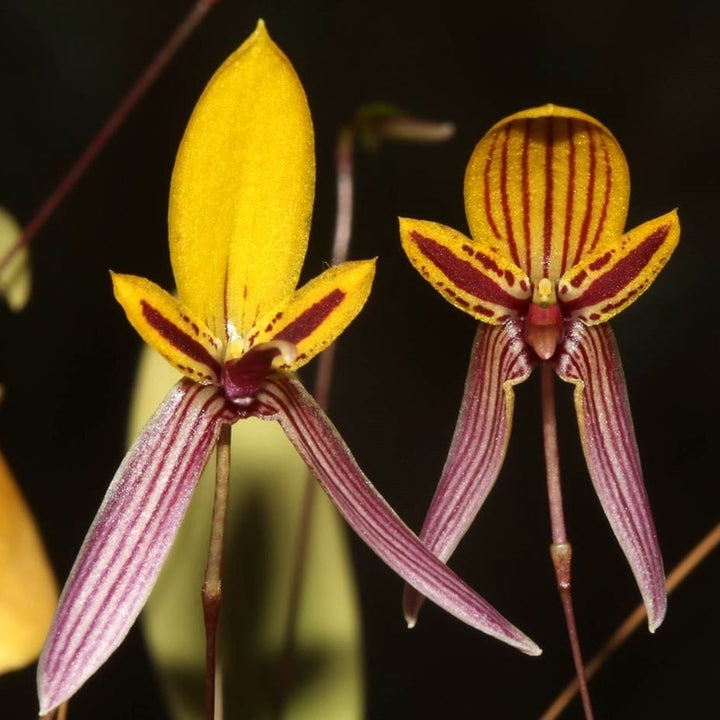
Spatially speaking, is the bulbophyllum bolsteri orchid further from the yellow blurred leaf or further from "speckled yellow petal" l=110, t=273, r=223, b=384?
the yellow blurred leaf

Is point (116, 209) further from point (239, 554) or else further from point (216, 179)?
point (216, 179)

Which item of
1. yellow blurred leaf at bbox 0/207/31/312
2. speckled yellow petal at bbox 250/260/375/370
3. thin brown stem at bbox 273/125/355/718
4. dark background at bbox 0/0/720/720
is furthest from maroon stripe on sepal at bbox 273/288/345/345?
dark background at bbox 0/0/720/720

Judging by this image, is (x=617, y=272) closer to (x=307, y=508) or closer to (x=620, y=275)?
(x=620, y=275)

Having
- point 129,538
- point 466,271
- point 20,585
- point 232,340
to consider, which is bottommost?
point 20,585

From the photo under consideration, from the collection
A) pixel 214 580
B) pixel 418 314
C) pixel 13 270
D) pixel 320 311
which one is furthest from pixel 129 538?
pixel 418 314

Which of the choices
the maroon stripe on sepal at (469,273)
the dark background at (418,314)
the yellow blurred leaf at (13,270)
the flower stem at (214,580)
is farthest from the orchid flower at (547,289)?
the dark background at (418,314)

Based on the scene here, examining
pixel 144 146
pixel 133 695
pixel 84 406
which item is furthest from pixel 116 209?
pixel 133 695

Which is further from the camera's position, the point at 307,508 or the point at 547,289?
the point at 307,508
